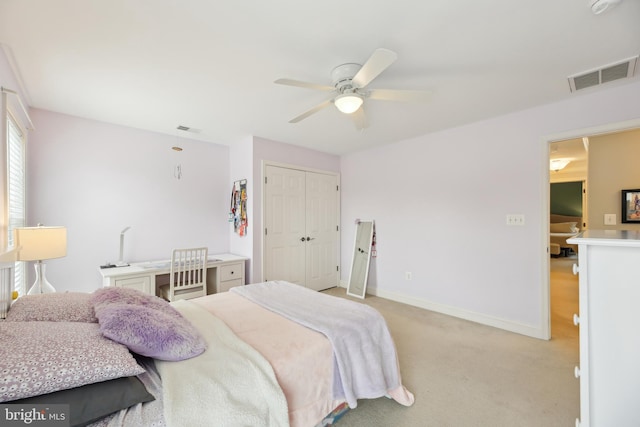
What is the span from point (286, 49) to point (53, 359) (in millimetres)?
1950

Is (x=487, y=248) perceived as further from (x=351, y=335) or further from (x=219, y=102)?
(x=219, y=102)

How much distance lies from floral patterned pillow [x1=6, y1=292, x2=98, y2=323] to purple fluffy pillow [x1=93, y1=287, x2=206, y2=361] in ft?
0.22

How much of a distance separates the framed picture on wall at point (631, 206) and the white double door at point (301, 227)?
3.89 metres

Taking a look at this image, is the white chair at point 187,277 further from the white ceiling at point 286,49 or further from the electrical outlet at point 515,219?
the electrical outlet at point 515,219

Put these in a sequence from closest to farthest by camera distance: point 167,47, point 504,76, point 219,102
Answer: point 167,47 < point 504,76 < point 219,102

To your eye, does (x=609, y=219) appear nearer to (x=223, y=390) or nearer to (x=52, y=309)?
(x=223, y=390)

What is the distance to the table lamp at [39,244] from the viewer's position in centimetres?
190

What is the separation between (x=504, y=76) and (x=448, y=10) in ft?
3.42

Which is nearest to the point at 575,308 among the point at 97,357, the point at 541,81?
the point at 541,81

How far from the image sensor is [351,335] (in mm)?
1640

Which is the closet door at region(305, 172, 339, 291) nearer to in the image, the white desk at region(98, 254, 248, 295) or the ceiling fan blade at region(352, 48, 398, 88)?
the white desk at region(98, 254, 248, 295)

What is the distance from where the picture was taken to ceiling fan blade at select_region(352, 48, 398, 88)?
1.50m

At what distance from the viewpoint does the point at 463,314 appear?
3.40 m

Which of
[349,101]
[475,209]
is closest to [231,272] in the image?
[349,101]
